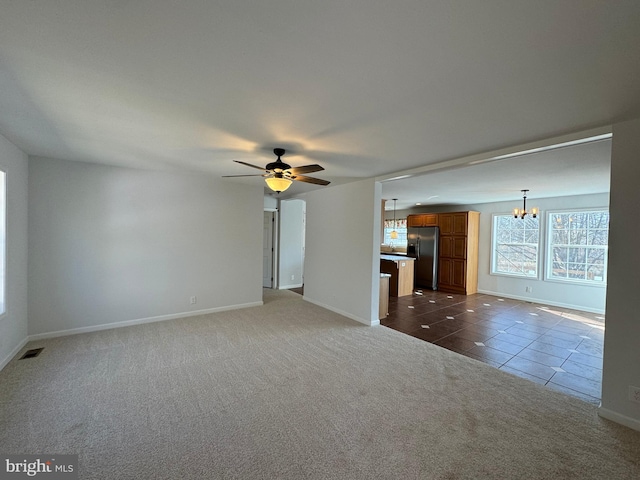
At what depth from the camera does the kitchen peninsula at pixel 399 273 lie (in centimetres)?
656

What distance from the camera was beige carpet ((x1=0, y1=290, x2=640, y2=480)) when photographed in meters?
1.72

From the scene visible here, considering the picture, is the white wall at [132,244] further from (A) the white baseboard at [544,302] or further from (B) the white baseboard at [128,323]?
(A) the white baseboard at [544,302]

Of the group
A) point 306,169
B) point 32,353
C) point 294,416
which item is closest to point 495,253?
point 306,169

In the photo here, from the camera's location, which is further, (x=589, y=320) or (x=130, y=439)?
(x=589, y=320)

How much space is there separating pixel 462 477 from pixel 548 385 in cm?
186

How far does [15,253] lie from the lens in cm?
314

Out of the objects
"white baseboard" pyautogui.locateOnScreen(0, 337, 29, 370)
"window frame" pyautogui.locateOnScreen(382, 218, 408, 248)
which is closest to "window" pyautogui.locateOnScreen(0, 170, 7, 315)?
"white baseboard" pyautogui.locateOnScreen(0, 337, 29, 370)

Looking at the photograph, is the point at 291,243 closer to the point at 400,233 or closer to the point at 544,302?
the point at 400,233

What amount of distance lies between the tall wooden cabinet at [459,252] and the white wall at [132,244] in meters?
5.12

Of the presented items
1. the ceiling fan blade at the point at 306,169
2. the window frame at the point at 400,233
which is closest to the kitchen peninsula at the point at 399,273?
the window frame at the point at 400,233

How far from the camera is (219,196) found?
4.94m

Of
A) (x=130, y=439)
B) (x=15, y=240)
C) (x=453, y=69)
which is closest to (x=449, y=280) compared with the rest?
(x=453, y=69)

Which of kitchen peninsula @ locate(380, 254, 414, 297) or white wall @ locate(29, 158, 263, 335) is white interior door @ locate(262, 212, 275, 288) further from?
kitchen peninsula @ locate(380, 254, 414, 297)

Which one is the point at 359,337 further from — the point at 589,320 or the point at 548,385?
the point at 589,320
